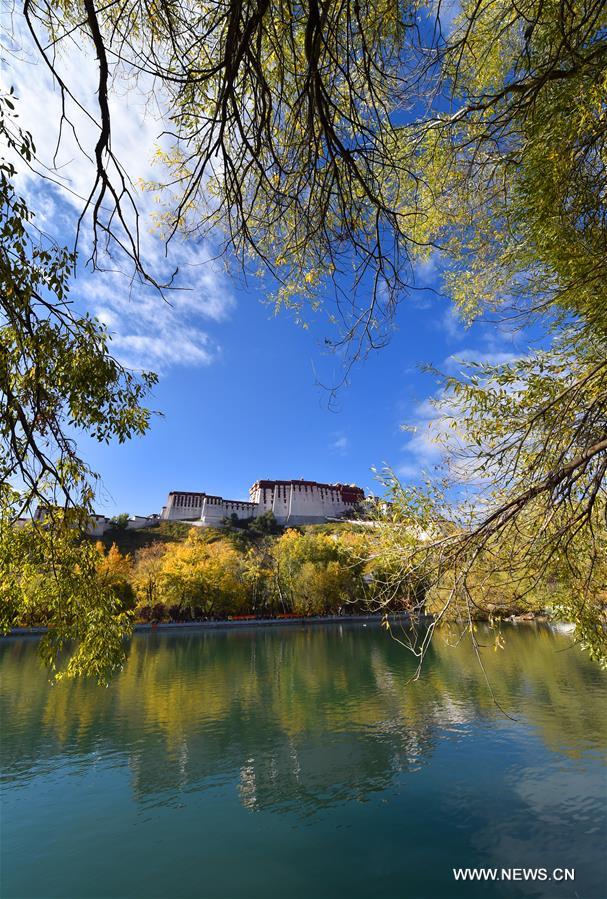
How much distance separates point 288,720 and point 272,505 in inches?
3210

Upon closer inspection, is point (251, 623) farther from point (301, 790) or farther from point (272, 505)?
point (301, 790)

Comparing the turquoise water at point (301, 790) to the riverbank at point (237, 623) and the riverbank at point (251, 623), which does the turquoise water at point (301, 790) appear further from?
the riverbank at point (237, 623)

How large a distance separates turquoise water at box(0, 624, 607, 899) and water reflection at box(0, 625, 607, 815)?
8 cm

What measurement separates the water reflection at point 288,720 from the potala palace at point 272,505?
65.6 m

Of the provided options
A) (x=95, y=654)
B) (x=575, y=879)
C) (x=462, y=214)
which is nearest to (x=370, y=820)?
(x=575, y=879)

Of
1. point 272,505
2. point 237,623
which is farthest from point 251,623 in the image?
point 272,505

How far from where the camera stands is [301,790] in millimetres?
10172

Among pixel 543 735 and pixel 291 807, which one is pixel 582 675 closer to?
pixel 543 735

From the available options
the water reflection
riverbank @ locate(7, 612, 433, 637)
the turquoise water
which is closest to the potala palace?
riverbank @ locate(7, 612, 433, 637)

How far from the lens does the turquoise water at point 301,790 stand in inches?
286

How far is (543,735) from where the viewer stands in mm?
12711

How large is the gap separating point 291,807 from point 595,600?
7.58 meters

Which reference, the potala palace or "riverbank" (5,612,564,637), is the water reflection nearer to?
"riverbank" (5,612,564,637)

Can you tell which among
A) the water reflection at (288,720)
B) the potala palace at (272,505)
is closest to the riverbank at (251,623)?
the water reflection at (288,720)
